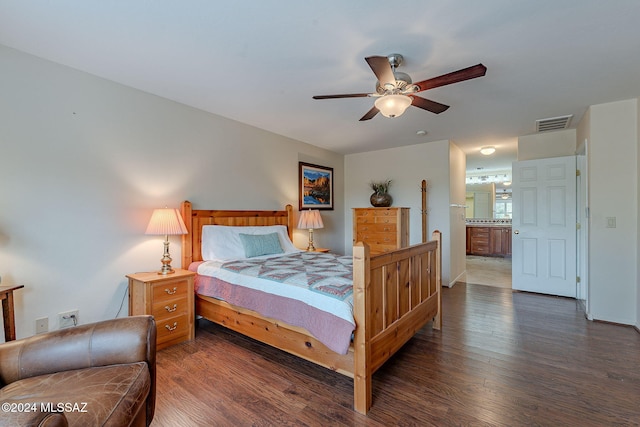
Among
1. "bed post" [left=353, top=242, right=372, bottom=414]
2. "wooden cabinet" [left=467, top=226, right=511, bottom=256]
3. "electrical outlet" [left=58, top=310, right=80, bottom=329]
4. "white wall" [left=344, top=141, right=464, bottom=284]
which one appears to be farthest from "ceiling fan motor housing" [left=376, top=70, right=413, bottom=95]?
"wooden cabinet" [left=467, top=226, right=511, bottom=256]

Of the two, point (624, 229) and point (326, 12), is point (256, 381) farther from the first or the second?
point (624, 229)

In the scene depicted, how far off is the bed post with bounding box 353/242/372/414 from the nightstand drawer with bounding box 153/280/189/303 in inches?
70.9

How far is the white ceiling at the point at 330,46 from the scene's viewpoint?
1717 millimetres

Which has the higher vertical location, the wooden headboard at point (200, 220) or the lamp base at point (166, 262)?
the wooden headboard at point (200, 220)

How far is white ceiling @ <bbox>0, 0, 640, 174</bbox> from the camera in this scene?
5.63ft

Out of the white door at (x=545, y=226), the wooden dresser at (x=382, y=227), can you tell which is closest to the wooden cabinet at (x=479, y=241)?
the white door at (x=545, y=226)

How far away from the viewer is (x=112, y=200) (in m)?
2.65

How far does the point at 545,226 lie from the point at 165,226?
4.95 meters

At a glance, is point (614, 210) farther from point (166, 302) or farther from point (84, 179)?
point (84, 179)

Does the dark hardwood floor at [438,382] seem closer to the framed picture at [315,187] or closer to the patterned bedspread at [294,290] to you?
the patterned bedspread at [294,290]

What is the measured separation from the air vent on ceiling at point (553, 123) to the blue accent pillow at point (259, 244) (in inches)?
147

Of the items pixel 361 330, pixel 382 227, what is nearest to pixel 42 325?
pixel 361 330

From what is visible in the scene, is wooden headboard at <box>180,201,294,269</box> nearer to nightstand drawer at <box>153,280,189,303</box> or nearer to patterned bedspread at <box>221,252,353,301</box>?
nightstand drawer at <box>153,280,189,303</box>

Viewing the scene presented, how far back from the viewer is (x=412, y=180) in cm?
506
